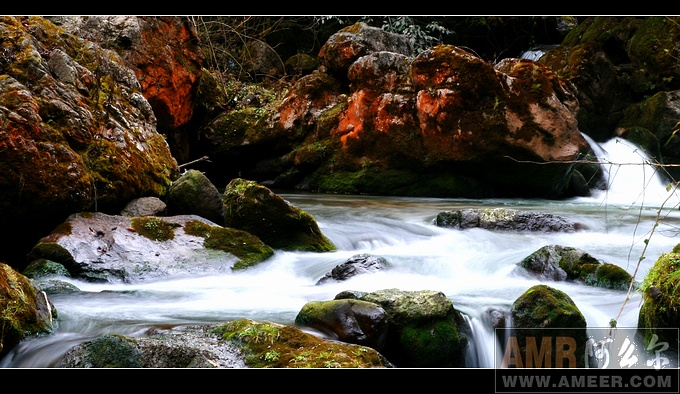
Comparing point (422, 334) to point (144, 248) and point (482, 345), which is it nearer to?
point (482, 345)

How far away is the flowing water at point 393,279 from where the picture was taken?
437 centimetres

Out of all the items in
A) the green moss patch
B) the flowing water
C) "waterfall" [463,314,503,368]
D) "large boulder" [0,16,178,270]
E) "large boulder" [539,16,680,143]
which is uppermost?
"large boulder" [539,16,680,143]

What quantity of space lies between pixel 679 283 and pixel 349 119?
853 centimetres

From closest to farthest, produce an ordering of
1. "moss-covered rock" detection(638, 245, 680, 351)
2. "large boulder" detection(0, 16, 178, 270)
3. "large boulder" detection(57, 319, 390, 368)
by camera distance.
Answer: "large boulder" detection(57, 319, 390, 368), "moss-covered rock" detection(638, 245, 680, 351), "large boulder" detection(0, 16, 178, 270)

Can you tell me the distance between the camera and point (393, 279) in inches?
232

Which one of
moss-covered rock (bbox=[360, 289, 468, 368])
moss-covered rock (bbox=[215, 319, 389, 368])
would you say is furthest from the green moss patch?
moss-covered rock (bbox=[360, 289, 468, 368])

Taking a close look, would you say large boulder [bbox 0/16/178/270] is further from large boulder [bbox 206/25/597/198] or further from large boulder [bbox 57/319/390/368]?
large boulder [bbox 206/25/597/198]

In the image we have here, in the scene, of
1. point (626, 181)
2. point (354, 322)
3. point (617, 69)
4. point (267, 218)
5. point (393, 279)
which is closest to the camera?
point (354, 322)

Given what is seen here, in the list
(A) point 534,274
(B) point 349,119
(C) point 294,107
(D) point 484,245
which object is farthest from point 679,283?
(C) point 294,107

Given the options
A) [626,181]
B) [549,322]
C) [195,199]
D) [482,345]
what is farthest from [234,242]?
[626,181]

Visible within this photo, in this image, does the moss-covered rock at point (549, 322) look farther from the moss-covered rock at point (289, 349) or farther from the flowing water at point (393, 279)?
the moss-covered rock at point (289, 349)

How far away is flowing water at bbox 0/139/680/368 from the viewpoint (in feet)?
14.3

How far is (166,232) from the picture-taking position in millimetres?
6305

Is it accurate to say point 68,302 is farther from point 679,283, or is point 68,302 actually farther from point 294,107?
point 294,107
